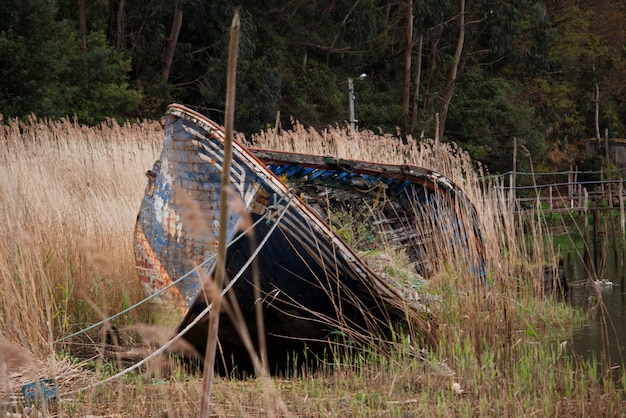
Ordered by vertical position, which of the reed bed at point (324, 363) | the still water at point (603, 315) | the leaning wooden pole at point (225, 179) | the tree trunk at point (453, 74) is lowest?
the still water at point (603, 315)

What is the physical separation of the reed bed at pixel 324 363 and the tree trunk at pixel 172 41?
17719 mm

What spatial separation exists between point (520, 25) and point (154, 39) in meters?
15.3

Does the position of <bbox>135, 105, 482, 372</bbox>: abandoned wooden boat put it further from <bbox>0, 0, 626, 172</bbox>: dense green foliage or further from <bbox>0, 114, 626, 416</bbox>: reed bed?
<bbox>0, 0, 626, 172</bbox>: dense green foliage

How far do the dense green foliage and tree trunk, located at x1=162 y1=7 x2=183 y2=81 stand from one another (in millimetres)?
163

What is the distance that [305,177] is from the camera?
7.97 metres

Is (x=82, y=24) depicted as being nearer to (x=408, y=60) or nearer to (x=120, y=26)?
(x=120, y=26)

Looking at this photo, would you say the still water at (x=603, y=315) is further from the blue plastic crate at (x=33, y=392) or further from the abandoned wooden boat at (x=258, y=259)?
the blue plastic crate at (x=33, y=392)

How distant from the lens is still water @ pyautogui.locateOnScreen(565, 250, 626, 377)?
19.2 feet

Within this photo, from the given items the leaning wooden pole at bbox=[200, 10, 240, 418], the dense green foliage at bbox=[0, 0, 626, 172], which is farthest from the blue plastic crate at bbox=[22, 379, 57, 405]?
the dense green foliage at bbox=[0, 0, 626, 172]

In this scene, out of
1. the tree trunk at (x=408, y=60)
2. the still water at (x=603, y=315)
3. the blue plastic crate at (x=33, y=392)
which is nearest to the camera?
the blue plastic crate at (x=33, y=392)

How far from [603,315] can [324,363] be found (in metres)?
1.58

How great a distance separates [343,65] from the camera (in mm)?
33031

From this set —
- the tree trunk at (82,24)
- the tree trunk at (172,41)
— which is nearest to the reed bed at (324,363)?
the tree trunk at (82,24)

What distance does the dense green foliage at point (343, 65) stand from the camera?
21.8 m
